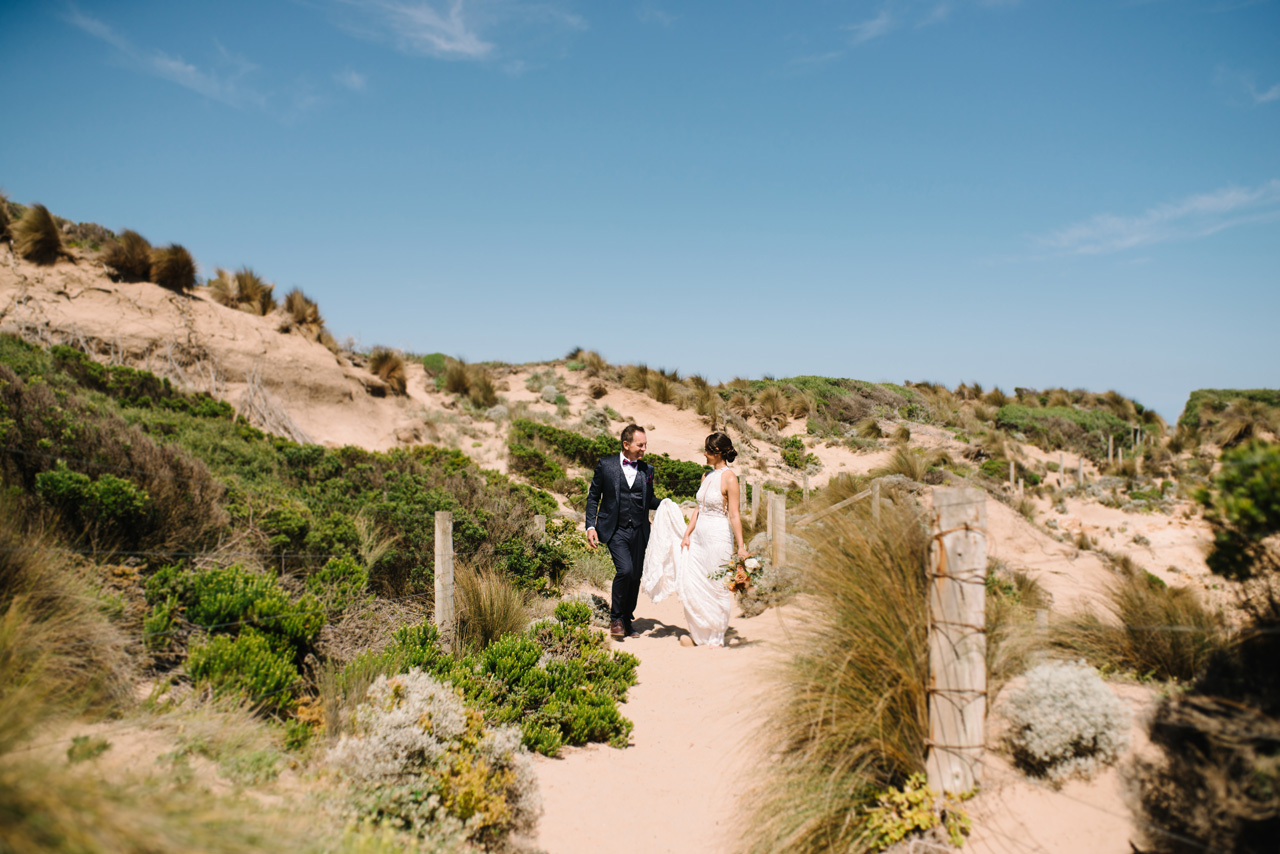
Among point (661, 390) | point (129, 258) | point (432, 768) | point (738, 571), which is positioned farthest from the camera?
point (661, 390)

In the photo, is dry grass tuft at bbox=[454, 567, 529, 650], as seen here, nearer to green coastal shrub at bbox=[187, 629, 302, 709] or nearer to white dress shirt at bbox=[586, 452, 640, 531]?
white dress shirt at bbox=[586, 452, 640, 531]

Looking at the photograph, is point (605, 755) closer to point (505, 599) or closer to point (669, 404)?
point (505, 599)

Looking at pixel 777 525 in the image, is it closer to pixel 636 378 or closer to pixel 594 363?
pixel 636 378

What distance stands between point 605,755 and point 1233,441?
9843 millimetres

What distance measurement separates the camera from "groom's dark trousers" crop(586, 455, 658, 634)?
6.61m

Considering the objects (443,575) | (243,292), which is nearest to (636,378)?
(243,292)

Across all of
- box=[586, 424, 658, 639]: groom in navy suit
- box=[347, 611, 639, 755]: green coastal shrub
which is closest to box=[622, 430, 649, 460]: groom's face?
box=[586, 424, 658, 639]: groom in navy suit

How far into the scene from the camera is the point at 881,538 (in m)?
3.22

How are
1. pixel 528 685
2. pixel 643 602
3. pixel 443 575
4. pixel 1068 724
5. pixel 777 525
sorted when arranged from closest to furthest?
1. pixel 1068 724
2. pixel 528 685
3. pixel 443 575
4. pixel 777 525
5. pixel 643 602

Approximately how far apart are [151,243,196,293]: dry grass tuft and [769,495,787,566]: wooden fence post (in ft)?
47.6

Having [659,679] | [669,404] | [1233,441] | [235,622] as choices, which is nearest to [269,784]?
[235,622]

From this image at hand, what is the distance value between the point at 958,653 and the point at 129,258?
17.8 metres

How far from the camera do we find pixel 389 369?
1998cm

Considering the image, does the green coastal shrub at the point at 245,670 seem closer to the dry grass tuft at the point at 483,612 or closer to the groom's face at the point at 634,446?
the dry grass tuft at the point at 483,612
